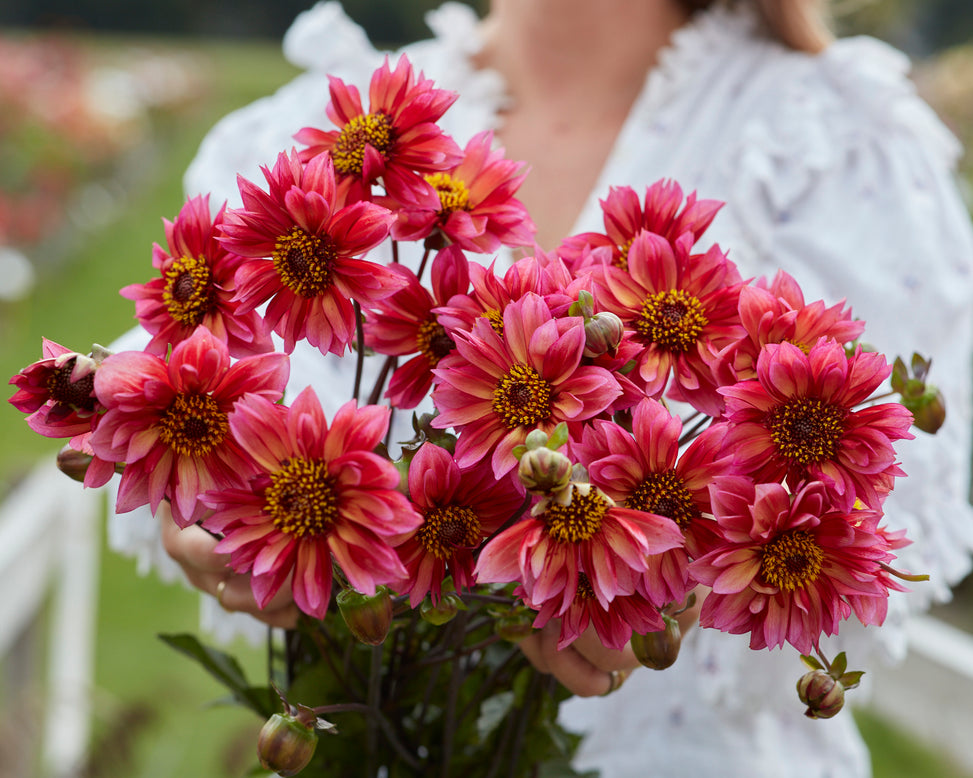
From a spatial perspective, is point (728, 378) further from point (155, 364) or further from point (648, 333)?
point (155, 364)

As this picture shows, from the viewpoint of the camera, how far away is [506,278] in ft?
0.93

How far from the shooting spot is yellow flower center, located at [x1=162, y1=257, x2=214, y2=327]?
0.30 metres

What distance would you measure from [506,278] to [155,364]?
0.10m

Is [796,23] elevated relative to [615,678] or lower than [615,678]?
elevated

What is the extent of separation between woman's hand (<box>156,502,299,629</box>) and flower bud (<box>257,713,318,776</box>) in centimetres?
6

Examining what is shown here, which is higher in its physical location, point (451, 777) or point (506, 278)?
point (506, 278)

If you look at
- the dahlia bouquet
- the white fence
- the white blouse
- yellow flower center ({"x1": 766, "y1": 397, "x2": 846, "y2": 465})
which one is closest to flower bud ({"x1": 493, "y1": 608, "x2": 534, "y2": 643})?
the dahlia bouquet

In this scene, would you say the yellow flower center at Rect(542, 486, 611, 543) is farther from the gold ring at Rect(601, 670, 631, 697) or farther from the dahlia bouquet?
the gold ring at Rect(601, 670, 631, 697)

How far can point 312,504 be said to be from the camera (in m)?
0.25

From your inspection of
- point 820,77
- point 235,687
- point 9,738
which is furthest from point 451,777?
point 9,738

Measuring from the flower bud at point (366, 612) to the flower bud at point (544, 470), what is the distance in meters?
0.06

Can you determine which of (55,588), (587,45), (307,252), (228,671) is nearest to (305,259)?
(307,252)

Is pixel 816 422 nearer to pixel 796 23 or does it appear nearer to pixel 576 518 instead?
pixel 576 518

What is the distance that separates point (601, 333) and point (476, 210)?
0.27 feet
